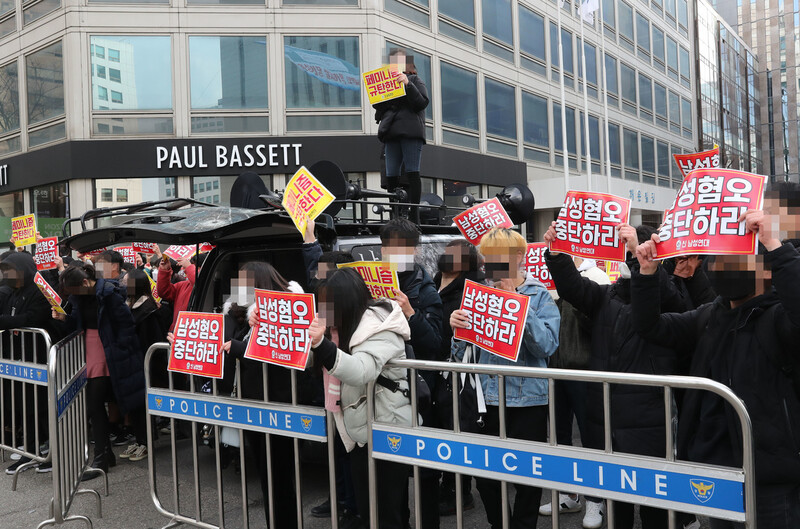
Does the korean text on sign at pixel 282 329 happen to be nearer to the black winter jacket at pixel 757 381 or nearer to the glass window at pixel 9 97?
the black winter jacket at pixel 757 381

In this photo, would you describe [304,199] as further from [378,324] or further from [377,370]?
[377,370]

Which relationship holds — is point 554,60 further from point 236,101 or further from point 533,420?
point 533,420

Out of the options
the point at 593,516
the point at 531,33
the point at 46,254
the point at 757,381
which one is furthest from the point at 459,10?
the point at 757,381

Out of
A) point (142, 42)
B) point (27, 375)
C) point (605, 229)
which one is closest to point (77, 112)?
point (142, 42)

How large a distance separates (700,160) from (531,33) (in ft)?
67.9

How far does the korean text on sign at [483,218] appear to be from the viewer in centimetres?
577

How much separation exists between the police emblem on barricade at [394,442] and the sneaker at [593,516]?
6.01ft

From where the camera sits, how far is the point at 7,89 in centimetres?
1888

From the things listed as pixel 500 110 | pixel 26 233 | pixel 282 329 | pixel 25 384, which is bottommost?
pixel 25 384

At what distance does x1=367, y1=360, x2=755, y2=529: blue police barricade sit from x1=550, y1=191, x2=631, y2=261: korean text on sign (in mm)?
987

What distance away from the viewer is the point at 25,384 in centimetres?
559

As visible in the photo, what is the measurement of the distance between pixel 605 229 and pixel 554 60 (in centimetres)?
2385

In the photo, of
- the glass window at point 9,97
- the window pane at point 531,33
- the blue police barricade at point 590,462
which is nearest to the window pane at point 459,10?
the window pane at point 531,33

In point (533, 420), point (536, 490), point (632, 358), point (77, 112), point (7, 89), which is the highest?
point (7, 89)
